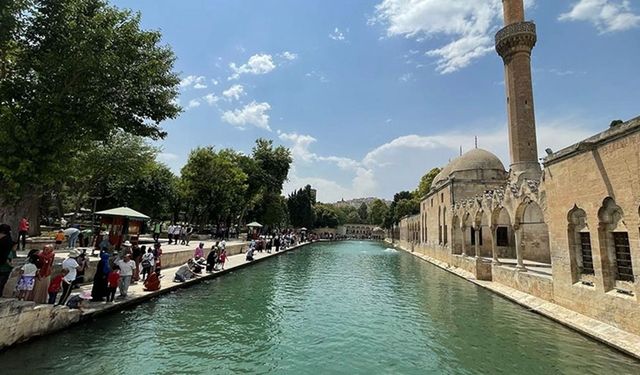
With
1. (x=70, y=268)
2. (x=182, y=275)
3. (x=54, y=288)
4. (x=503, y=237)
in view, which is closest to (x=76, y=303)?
(x=54, y=288)

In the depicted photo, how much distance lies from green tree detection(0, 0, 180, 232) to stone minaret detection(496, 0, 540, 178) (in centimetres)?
2442

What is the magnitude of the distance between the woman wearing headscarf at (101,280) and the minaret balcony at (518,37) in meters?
27.5

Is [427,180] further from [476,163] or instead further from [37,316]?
[37,316]

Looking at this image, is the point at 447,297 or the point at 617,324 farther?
the point at 447,297

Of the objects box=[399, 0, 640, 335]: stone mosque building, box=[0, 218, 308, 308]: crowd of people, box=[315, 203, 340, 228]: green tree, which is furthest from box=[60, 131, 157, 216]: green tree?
box=[315, 203, 340, 228]: green tree

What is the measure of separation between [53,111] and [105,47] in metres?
2.42

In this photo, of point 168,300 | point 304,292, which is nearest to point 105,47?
point 168,300

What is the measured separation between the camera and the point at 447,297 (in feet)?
47.4

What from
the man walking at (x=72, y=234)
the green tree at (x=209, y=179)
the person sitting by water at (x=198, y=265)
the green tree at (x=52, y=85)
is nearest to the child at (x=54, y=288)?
the green tree at (x=52, y=85)

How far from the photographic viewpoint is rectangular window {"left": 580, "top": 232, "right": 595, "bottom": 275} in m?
10.0

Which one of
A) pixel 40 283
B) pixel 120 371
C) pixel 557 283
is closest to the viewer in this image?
pixel 120 371

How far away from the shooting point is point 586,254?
10.2 m

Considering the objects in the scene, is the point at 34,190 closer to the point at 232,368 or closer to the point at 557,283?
the point at 232,368

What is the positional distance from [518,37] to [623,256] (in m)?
20.8
